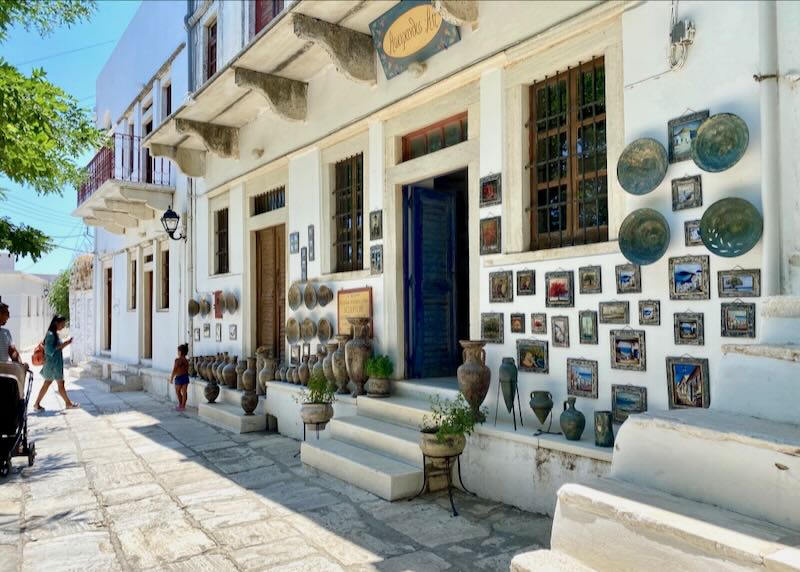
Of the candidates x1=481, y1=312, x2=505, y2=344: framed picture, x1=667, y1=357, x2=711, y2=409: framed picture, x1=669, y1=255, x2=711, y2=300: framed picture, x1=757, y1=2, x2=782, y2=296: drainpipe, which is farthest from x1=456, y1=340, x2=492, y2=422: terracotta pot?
x1=757, y1=2, x2=782, y2=296: drainpipe

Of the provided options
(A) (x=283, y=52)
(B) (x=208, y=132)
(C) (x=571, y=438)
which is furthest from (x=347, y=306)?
(B) (x=208, y=132)

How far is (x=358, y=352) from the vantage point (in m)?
6.63

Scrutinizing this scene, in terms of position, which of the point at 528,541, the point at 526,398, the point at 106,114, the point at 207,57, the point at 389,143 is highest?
the point at 106,114

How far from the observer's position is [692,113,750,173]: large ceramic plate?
364cm

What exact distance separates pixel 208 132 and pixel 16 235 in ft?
11.7

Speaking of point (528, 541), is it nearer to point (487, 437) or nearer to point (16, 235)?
point (487, 437)

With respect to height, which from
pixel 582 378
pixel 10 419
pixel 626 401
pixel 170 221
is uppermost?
pixel 170 221

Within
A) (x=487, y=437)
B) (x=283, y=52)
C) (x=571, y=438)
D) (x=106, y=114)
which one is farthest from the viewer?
(x=106, y=114)

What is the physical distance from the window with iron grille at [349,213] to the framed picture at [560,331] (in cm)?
314

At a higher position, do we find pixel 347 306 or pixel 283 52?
pixel 283 52

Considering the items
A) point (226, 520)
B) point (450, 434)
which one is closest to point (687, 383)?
point (450, 434)

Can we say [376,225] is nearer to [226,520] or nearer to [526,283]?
[526,283]

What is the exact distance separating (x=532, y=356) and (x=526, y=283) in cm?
61

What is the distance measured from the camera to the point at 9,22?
7.07 m
